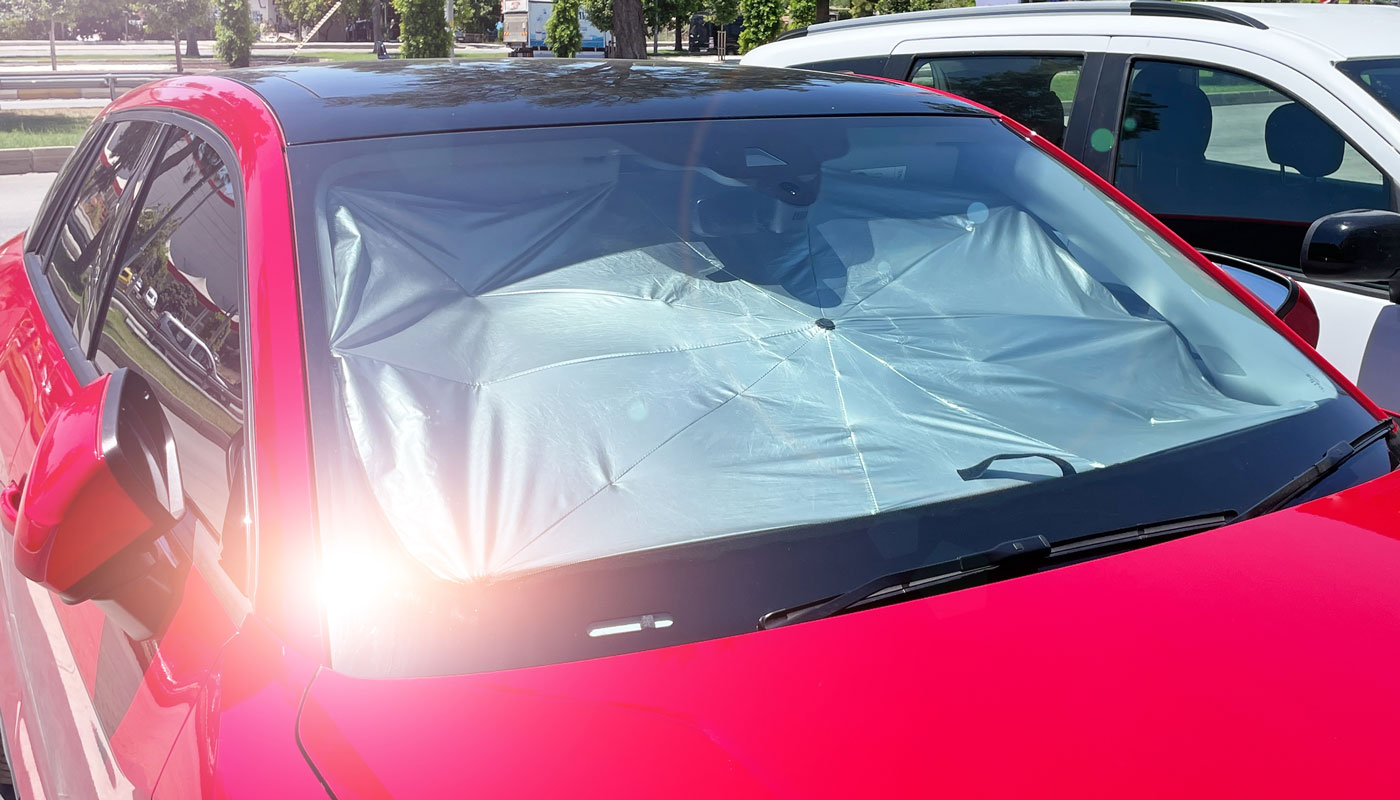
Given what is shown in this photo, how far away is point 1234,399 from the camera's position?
6.45 ft

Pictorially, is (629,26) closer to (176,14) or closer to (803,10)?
(803,10)

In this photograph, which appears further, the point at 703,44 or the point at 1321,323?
the point at 703,44

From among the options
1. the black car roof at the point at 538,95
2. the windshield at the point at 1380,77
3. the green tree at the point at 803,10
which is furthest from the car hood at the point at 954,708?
the green tree at the point at 803,10

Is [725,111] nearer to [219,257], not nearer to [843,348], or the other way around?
[843,348]

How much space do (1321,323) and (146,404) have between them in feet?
9.51

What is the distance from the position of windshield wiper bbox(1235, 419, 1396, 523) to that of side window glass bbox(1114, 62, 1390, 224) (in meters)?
1.57

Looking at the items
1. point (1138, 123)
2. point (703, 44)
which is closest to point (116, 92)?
point (1138, 123)

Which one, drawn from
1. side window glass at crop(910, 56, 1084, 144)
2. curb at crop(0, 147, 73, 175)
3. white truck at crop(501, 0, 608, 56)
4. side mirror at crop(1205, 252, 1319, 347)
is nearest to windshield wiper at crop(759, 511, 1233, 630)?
side mirror at crop(1205, 252, 1319, 347)

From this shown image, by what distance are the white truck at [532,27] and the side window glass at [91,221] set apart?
40.6m

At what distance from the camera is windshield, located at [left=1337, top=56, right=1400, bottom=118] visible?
3070 millimetres

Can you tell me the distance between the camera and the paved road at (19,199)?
31.6 feet

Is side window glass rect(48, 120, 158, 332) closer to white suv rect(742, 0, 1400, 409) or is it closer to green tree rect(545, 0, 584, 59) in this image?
white suv rect(742, 0, 1400, 409)

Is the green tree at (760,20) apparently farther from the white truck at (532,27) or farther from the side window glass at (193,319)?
the side window glass at (193,319)

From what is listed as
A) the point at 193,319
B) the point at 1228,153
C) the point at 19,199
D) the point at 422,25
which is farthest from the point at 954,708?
the point at 422,25
